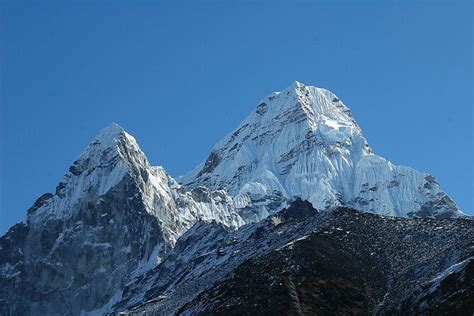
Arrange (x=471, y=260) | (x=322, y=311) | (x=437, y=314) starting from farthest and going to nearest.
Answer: (x=322, y=311) → (x=471, y=260) → (x=437, y=314)

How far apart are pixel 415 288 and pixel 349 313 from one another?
504 inches

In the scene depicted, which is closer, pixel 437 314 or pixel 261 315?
pixel 437 314

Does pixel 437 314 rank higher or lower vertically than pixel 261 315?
lower

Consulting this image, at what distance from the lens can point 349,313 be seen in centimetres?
19875

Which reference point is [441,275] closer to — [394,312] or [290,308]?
[394,312]

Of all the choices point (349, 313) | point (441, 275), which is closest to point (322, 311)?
point (349, 313)

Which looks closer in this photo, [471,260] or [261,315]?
[471,260]

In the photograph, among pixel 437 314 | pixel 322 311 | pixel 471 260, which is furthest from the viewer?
pixel 322 311

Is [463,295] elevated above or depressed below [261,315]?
below

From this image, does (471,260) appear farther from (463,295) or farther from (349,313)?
(349,313)

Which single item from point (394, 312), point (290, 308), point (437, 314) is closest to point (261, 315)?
point (290, 308)

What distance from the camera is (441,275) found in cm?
19050

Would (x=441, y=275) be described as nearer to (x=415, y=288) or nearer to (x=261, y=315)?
(x=415, y=288)

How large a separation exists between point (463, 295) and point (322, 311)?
31.3 metres
